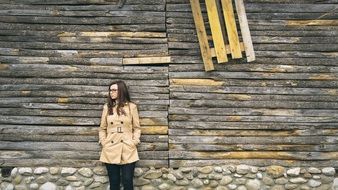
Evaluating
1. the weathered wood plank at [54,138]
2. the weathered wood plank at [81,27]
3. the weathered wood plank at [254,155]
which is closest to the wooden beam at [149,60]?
the weathered wood plank at [81,27]

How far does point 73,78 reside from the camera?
23.2 feet

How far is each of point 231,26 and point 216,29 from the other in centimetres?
25

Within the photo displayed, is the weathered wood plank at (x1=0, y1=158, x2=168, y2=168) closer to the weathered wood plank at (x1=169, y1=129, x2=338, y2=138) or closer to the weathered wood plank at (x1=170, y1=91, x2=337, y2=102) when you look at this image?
the weathered wood plank at (x1=169, y1=129, x2=338, y2=138)

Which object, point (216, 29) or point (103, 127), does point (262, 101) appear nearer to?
point (216, 29)

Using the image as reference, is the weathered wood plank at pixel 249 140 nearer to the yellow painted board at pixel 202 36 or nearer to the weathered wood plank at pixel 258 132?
the weathered wood plank at pixel 258 132

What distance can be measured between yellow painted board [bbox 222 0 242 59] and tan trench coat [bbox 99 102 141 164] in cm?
189

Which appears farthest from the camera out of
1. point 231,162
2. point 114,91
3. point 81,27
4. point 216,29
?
point 81,27

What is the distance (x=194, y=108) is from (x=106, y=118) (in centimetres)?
147

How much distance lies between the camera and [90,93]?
7.05 metres

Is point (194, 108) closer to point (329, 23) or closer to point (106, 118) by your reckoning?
point (106, 118)

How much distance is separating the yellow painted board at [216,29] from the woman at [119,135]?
63.8 inches

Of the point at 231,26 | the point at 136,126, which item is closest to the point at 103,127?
the point at 136,126

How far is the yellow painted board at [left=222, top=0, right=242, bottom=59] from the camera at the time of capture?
6.84 metres

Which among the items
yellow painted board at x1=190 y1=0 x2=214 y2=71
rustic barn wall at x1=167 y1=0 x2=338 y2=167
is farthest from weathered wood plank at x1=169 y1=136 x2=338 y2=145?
yellow painted board at x1=190 y1=0 x2=214 y2=71
